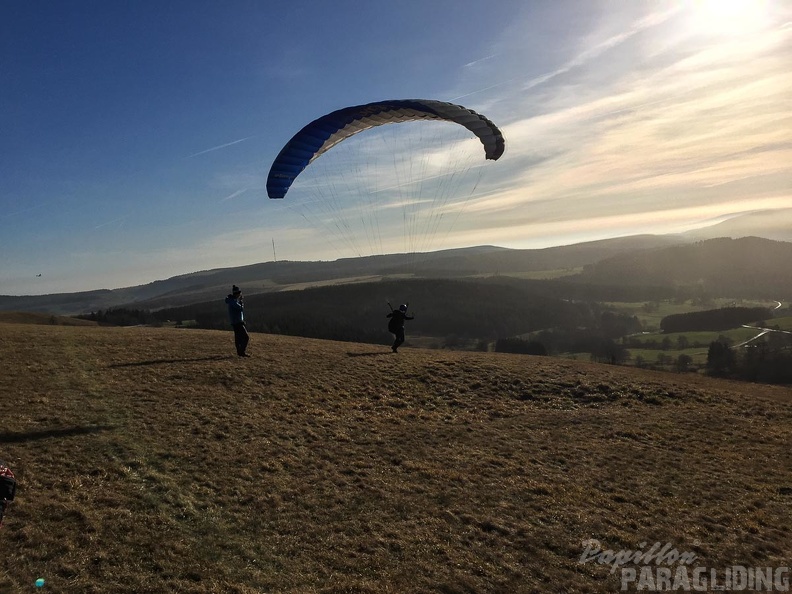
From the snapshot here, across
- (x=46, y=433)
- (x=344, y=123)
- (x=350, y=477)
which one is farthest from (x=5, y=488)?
(x=344, y=123)

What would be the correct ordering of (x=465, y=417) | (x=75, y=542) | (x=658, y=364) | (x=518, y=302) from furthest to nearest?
(x=518, y=302) → (x=658, y=364) → (x=465, y=417) → (x=75, y=542)

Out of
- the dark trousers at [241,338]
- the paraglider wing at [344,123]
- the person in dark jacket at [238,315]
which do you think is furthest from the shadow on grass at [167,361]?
the paraglider wing at [344,123]

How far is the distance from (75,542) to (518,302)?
552ft

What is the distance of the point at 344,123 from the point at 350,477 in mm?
15187

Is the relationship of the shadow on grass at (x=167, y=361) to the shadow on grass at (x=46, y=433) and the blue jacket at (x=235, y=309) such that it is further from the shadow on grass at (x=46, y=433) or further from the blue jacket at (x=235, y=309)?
the shadow on grass at (x=46, y=433)

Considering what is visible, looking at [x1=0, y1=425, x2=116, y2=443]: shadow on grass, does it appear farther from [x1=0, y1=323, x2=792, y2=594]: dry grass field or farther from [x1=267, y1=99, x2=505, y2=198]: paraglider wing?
[x1=267, y1=99, x2=505, y2=198]: paraglider wing

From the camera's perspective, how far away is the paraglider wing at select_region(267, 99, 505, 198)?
62.5ft

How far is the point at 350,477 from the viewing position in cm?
1045

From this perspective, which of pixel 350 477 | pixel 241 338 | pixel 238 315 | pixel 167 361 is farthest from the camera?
pixel 241 338

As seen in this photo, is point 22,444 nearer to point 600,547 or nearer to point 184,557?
point 184,557

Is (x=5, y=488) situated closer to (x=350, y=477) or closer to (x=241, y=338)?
(x=350, y=477)

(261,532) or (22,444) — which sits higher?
(22,444)

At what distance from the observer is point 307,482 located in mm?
9906

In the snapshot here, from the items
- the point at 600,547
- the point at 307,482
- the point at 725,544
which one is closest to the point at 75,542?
the point at 307,482
